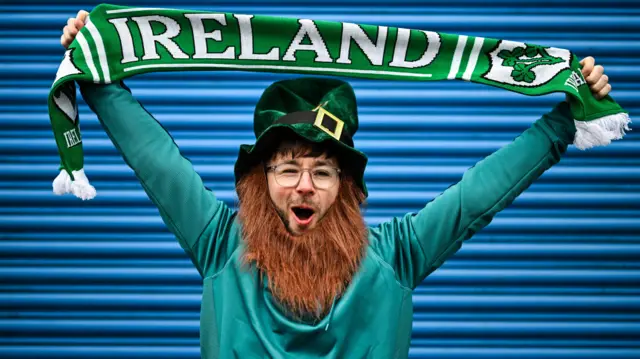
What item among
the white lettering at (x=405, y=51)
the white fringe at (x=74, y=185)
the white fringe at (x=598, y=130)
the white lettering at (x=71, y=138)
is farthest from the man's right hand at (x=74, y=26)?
the white fringe at (x=598, y=130)

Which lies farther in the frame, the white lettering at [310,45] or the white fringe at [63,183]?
the white lettering at [310,45]

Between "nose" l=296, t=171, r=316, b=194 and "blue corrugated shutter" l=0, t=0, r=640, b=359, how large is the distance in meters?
1.54

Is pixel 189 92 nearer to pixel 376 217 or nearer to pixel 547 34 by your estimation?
pixel 376 217

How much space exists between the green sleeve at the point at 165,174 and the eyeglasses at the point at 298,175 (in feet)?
0.79

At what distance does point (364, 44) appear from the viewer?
2729 millimetres

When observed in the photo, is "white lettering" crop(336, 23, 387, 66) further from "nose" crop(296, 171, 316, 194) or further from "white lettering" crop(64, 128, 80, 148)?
"white lettering" crop(64, 128, 80, 148)

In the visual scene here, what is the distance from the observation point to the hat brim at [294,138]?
2.51 meters

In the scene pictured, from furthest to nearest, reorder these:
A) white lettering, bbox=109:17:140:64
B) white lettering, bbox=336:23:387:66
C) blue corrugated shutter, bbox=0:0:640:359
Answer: blue corrugated shutter, bbox=0:0:640:359 < white lettering, bbox=336:23:387:66 < white lettering, bbox=109:17:140:64

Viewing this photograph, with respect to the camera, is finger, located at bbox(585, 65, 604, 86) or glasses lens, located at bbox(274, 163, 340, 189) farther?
finger, located at bbox(585, 65, 604, 86)

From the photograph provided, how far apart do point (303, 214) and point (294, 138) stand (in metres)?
0.24

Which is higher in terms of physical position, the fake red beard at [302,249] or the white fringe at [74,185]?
the white fringe at [74,185]

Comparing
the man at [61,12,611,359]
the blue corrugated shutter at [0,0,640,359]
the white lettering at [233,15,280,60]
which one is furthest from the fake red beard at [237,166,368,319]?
the blue corrugated shutter at [0,0,640,359]

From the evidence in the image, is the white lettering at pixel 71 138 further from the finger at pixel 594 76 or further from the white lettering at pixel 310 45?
the finger at pixel 594 76

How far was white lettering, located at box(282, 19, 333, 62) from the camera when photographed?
2.69m
